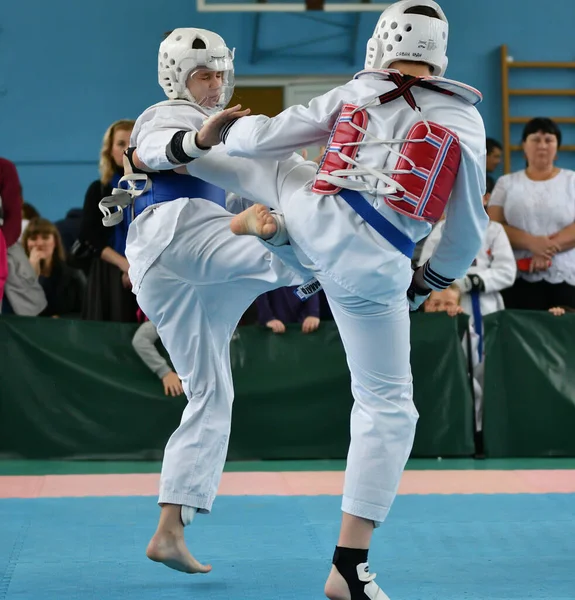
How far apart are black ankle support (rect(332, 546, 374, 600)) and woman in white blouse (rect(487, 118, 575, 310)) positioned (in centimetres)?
447

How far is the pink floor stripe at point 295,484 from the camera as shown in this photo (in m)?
5.31

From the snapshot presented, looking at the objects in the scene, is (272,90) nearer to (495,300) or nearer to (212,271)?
(495,300)

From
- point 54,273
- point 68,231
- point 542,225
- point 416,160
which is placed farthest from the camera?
point 68,231

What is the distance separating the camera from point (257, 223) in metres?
3.00

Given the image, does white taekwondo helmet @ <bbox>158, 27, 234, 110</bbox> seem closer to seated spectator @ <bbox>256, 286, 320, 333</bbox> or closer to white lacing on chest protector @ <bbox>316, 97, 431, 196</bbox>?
white lacing on chest protector @ <bbox>316, 97, 431, 196</bbox>

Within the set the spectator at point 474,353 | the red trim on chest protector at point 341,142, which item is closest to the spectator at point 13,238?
the spectator at point 474,353

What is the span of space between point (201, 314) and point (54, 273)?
3989 millimetres

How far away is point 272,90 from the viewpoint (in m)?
12.4

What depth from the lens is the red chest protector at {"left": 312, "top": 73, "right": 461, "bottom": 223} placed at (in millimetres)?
A: 2910

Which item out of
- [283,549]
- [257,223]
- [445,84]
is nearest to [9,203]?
[283,549]

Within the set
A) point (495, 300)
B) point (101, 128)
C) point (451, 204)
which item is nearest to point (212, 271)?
point (451, 204)

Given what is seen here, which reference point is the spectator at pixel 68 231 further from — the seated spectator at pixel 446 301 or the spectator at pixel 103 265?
the seated spectator at pixel 446 301

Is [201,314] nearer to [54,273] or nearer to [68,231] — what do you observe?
[54,273]

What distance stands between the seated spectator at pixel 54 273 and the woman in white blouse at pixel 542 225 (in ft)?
10.7
